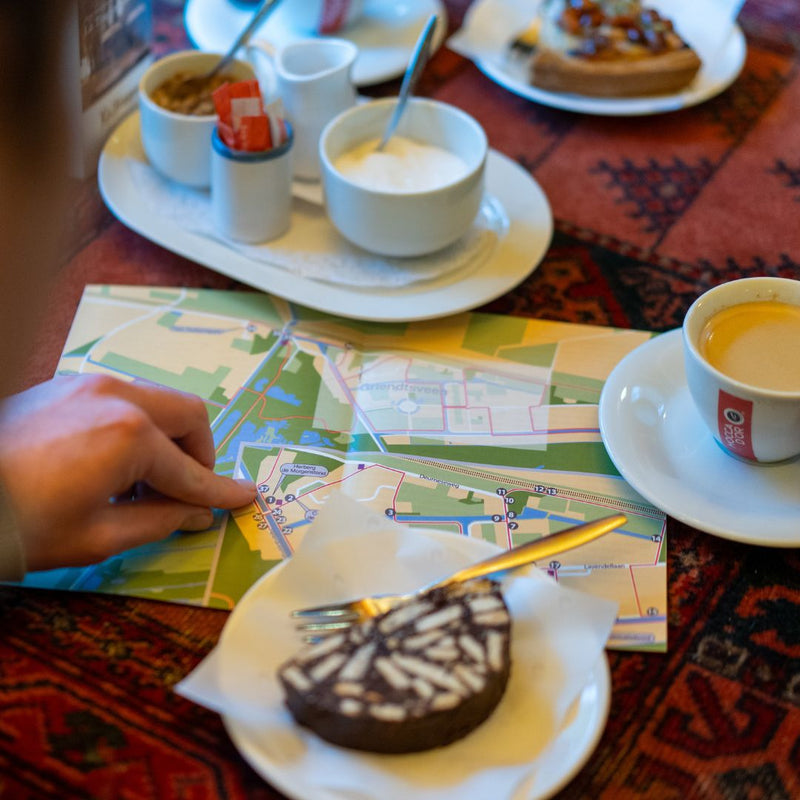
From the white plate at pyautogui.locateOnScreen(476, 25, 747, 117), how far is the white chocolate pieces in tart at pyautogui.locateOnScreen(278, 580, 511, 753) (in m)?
0.85

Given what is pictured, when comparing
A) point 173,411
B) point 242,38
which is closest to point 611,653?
point 173,411

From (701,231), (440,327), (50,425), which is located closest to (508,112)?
(701,231)

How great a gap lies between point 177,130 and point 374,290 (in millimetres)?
290

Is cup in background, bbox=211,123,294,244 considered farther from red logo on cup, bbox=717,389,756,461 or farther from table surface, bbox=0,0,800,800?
red logo on cup, bbox=717,389,756,461

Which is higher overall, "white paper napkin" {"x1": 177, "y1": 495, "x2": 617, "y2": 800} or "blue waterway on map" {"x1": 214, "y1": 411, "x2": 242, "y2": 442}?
"white paper napkin" {"x1": 177, "y1": 495, "x2": 617, "y2": 800}

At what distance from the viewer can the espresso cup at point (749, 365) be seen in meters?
0.76

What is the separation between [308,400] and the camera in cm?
93

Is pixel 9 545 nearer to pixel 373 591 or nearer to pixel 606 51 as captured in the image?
pixel 373 591

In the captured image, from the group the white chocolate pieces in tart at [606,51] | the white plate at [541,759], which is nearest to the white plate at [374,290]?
the white chocolate pieces in tart at [606,51]

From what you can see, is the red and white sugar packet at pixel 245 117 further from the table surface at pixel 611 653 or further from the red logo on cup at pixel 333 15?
the red logo on cup at pixel 333 15

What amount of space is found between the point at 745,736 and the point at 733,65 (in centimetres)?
102

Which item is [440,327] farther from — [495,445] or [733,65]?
[733,65]

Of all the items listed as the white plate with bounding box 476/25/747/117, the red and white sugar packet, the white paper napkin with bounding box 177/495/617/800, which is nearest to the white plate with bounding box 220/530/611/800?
the white paper napkin with bounding box 177/495/617/800

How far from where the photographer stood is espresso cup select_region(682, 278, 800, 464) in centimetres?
76
